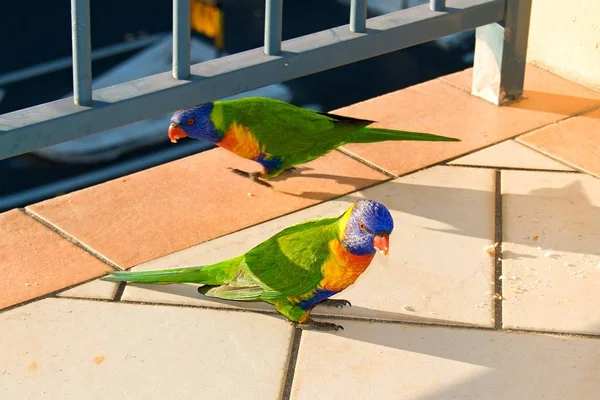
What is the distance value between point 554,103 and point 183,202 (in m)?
1.58

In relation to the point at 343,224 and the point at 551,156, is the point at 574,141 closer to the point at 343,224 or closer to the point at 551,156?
the point at 551,156

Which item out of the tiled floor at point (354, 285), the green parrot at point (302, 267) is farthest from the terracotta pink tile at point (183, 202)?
the green parrot at point (302, 267)

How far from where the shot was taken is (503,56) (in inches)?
149

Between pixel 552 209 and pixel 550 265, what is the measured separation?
32 cm

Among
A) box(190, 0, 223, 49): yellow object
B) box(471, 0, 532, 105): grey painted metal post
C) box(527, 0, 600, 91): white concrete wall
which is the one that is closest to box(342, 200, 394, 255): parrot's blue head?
box(471, 0, 532, 105): grey painted metal post

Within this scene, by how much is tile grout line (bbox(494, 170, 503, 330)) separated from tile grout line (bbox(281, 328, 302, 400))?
0.53 metres

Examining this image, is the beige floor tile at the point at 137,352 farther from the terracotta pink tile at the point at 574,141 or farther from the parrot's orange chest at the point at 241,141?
the terracotta pink tile at the point at 574,141

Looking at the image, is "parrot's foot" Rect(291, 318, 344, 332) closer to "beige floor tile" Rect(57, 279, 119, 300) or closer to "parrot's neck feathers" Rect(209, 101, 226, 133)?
"beige floor tile" Rect(57, 279, 119, 300)

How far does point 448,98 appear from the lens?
3.90 meters

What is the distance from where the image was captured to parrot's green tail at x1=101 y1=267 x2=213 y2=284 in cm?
263

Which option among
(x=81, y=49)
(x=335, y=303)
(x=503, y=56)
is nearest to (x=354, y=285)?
(x=335, y=303)

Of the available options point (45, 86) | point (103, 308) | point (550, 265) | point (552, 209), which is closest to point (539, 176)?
point (552, 209)

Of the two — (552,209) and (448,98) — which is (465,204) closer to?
(552,209)

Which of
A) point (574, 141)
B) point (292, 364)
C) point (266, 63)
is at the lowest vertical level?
point (292, 364)
